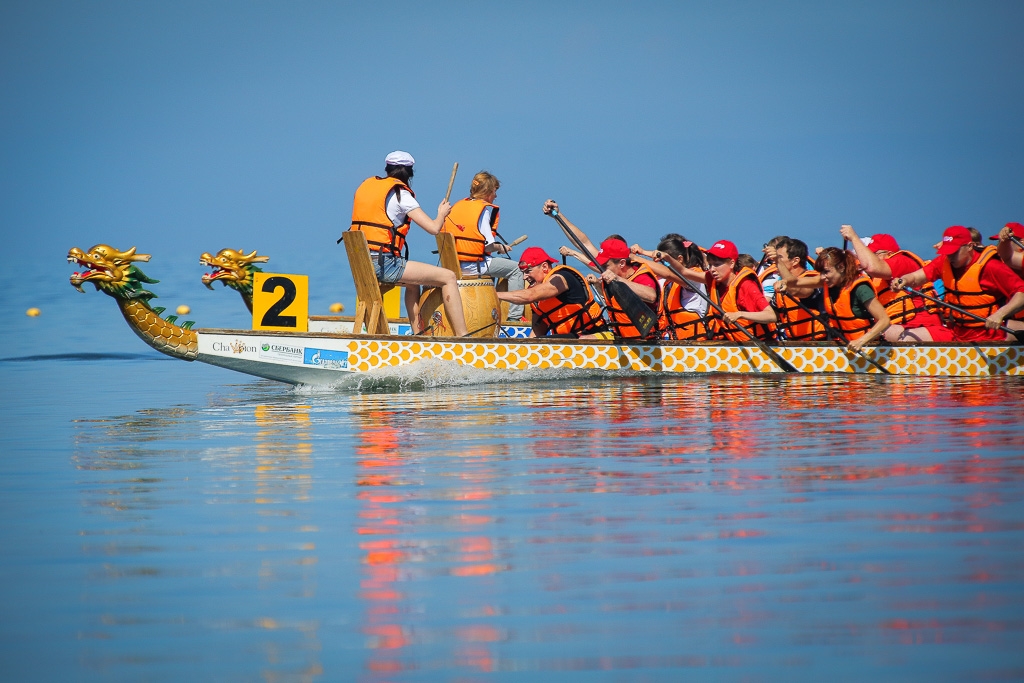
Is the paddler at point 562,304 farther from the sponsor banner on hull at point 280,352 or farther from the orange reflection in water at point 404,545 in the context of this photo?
the orange reflection in water at point 404,545

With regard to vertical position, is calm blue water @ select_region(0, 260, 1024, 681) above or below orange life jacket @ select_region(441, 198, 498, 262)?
below

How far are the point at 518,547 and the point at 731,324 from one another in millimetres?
7981

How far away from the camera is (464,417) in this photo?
30.4 ft

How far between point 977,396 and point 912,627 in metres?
7.49

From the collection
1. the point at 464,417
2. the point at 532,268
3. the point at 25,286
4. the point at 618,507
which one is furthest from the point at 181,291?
the point at 618,507

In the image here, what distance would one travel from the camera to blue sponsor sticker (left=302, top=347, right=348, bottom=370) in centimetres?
1138

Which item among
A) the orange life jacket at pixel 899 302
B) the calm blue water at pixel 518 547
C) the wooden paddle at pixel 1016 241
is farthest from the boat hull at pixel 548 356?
the calm blue water at pixel 518 547

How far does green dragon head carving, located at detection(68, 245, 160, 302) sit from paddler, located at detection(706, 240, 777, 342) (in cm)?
555

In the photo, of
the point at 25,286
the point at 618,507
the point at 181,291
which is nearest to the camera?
the point at 618,507

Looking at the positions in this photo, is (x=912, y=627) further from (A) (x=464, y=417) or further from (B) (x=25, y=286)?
(B) (x=25, y=286)

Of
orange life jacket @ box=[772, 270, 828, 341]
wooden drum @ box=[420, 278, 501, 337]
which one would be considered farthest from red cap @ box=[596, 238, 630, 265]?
orange life jacket @ box=[772, 270, 828, 341]

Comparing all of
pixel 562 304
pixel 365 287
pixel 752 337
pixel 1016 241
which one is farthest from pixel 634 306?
pixel 1016 241

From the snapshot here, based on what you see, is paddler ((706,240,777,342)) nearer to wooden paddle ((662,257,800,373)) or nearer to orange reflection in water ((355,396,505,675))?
wooden paddle ((662,257,800,373))

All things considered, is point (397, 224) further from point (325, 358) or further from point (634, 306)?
point (634, 306)
